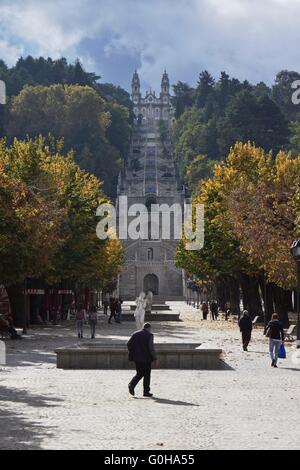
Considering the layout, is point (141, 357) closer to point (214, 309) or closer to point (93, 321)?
point (93, 321)

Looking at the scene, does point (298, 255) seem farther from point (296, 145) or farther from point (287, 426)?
point (296, 145)

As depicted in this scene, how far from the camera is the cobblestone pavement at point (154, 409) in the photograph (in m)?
13.2

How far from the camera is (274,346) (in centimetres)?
2736

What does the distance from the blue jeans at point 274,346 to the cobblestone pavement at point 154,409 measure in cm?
60

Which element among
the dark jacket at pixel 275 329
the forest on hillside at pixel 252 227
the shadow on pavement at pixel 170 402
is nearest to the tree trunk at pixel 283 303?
the forest on hillside at pixel 252 227

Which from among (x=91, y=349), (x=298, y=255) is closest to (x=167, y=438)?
(x=91, y=349)

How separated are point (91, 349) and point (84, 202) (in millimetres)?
31156

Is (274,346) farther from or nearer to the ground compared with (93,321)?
nearer to the ground

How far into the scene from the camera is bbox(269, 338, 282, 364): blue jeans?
27.0m

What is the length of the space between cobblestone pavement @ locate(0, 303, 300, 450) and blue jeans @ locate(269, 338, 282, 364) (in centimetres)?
60

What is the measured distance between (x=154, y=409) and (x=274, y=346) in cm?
1095

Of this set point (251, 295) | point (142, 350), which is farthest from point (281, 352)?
point (251, 295)

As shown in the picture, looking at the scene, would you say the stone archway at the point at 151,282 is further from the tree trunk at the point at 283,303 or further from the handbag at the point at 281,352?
the handbag at the point at 281,352
